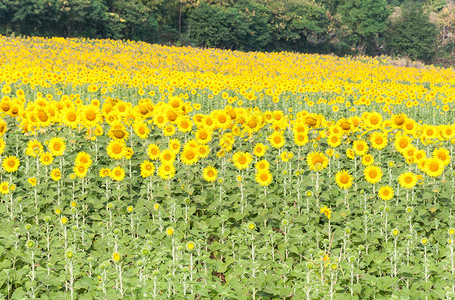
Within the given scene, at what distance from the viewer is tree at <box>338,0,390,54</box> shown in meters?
62.3

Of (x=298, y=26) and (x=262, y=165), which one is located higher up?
(x=298, y=26)

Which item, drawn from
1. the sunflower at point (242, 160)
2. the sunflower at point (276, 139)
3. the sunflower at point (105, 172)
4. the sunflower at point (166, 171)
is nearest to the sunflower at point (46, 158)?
the sunflower at point (105, 172)

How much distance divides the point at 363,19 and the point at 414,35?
312 inches

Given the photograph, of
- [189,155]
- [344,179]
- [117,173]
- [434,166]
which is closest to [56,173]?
[117,173]

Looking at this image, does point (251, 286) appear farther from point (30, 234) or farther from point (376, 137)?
point (376, 137)

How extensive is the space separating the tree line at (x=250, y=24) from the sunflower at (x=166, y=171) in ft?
109

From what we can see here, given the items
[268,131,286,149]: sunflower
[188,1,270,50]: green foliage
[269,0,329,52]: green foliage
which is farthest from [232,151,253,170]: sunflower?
[269,0,329,52]: green foliage

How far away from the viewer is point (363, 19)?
62.8 meters

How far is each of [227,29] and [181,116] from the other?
1658 inches

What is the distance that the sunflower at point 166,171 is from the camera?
5.13m

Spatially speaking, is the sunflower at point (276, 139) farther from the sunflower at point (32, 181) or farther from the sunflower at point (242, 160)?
the sunflower at point (32, 181)

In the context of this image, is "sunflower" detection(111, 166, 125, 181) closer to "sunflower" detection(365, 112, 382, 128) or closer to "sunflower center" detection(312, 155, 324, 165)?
"sunflower center" detection(312, 155, 324, 165)

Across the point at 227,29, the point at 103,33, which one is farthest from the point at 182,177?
the point at 227,29

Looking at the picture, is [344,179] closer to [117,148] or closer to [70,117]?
[117,148]
